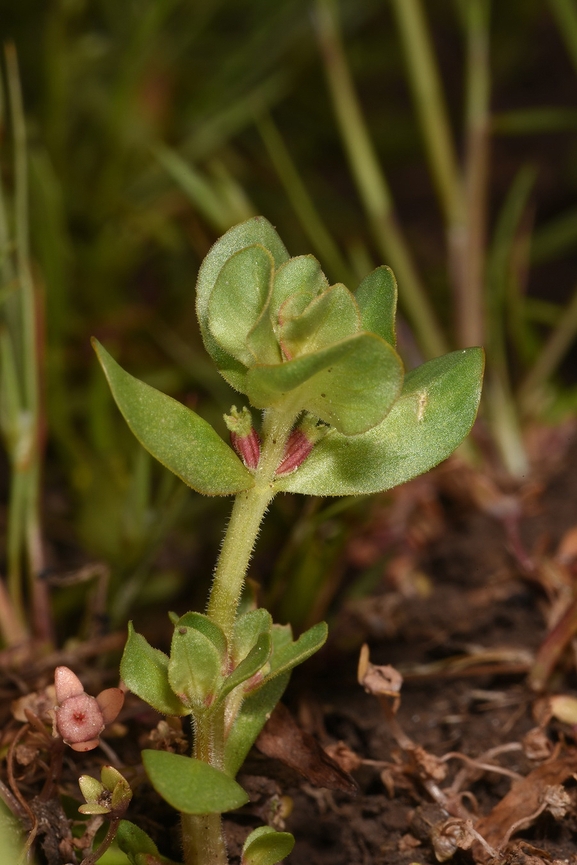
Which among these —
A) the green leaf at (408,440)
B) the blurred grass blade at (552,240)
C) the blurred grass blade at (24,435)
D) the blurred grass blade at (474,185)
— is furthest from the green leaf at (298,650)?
the blurred grass blade at (552,240)

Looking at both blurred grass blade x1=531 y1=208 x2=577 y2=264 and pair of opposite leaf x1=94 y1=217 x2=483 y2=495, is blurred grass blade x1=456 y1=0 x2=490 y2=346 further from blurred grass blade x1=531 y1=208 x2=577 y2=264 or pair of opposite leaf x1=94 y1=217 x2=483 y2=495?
pair of opposite leaf x1=94 y1=217 x2=483 y2=495

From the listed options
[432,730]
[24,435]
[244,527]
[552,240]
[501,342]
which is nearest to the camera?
[244,527]

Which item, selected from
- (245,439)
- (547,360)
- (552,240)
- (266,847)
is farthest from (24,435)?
(552,240)

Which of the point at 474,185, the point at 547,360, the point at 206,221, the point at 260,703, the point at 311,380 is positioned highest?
the point at 474,185

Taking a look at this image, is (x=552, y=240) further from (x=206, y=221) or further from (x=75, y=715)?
(x=75, y=715)

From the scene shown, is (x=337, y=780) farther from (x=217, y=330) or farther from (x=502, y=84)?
(x=502, y=84)
